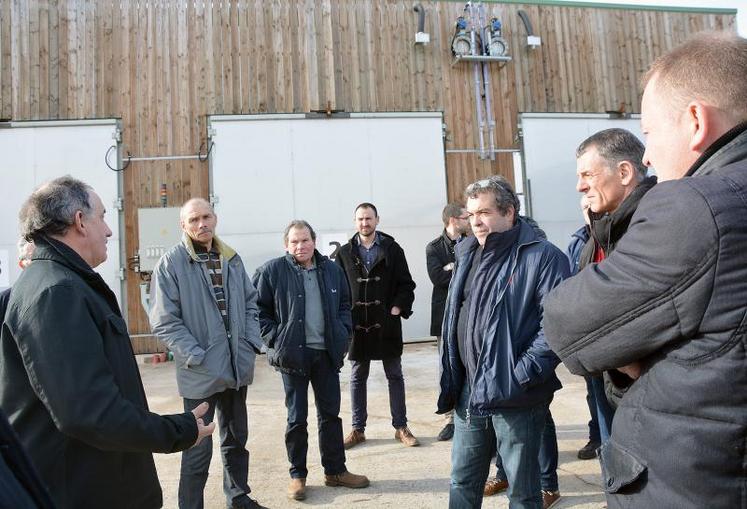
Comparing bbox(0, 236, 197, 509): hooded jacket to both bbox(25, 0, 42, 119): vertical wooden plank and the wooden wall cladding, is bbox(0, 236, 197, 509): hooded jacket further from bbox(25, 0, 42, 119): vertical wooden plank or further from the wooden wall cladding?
bbox(25, 0, 42, 119): vertical wooden plank

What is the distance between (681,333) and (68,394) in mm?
1725

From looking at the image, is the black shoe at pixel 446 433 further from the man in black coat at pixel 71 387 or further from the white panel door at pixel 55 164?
the white panel door at pixel 55 164

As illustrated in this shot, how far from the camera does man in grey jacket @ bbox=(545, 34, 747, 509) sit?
1.04 metres

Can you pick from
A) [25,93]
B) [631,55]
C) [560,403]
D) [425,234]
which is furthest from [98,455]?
[631,55]

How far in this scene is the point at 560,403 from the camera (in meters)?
5.84

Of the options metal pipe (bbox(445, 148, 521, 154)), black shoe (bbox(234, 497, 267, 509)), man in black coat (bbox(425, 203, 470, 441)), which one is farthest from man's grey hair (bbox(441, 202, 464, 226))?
metal pipe (bbox(445, 148, 521, 154))

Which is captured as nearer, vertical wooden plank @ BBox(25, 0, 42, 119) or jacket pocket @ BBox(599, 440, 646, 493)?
jacket pocket @ BBox(599, 440, 646, 493)

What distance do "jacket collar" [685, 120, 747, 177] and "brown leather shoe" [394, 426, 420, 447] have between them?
4027 mm

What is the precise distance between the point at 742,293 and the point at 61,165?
1075 cm

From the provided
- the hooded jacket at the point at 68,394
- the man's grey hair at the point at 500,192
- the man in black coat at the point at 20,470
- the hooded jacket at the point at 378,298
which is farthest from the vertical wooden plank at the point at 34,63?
the man in black coat at the point at 20,470

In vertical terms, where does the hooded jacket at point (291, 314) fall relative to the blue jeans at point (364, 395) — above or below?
above

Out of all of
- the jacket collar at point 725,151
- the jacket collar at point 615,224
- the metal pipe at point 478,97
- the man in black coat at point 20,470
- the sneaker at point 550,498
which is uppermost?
the metal pipe at point 478,97

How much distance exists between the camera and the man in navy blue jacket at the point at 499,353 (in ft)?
8.32

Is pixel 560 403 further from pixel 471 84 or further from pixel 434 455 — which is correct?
pixel 471 84
